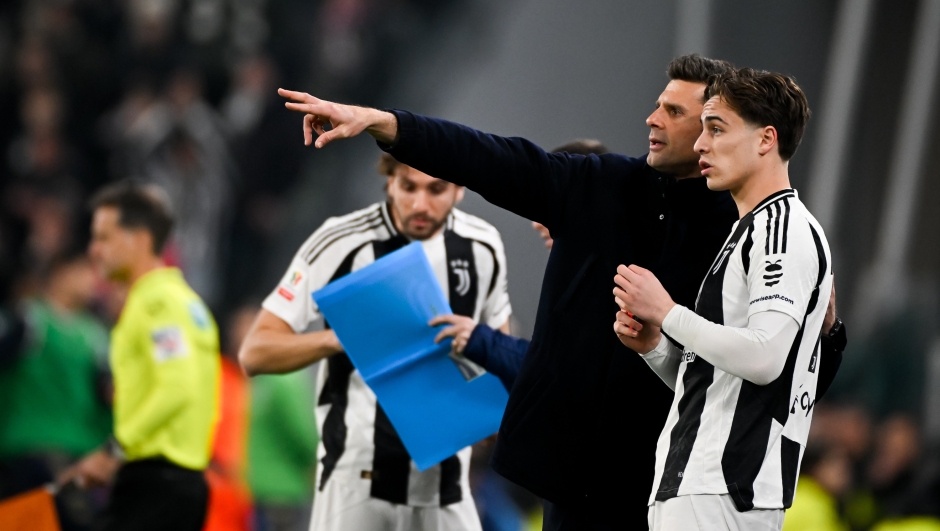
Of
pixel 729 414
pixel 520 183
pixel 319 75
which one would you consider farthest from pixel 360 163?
pixel 729 414

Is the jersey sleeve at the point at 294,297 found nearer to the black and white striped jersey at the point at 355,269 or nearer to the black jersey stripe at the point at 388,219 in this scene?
the black and white striped jersey at the point at 355,269

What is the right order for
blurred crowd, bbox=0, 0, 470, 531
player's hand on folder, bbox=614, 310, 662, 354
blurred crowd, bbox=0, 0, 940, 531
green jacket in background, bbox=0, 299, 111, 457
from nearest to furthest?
player's hand on folder, bbox=614, 310, 662, 354 < green jacket in background, bbox=0, 299, 111, 457 < blurred crowd, bbox=0, 0, 940, 531 < blurred crowd, bbox=0, 0, 470, 531

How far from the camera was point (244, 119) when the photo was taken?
11.2 meters

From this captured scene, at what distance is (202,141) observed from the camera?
11.0 m

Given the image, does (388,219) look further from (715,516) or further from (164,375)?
(715,516)

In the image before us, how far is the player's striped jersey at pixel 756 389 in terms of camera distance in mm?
2670

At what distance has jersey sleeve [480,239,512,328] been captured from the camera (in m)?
4.57

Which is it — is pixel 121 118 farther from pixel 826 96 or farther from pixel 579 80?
pixel 826 96

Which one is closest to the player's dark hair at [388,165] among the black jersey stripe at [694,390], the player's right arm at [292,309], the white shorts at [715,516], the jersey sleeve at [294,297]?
the player's right arm at [292,309]

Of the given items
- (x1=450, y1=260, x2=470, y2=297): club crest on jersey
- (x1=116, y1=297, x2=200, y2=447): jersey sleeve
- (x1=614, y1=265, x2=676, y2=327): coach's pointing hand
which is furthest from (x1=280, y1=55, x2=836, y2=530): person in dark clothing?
(x1=116, y1=297, x2=200, y2=447): jersey sleeve

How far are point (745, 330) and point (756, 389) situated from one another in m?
0.16

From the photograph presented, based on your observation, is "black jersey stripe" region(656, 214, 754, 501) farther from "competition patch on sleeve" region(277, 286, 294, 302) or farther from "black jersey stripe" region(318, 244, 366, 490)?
"competition patch on sleeve" region(277, 286, 294, 302)

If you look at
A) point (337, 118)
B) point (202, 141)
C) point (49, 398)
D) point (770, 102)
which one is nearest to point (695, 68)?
point (770, 102)

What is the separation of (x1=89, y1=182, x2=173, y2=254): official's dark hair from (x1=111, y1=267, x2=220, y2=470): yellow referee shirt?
260 millimetres
